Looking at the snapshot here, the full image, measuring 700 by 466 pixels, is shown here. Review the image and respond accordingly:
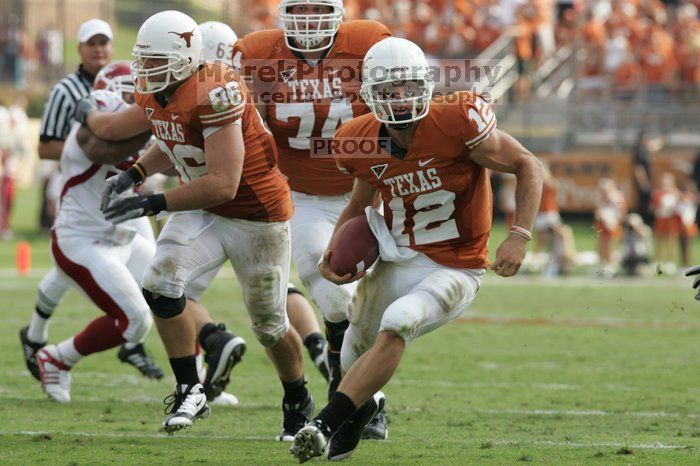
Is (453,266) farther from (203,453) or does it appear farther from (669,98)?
(669,98)

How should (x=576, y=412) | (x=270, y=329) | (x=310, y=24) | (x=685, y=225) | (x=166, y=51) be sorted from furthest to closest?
(x=685, y=225) < (x=576, y=412) < (x=310, y=24) < (x=270, y=329) < (x=166, y=51)

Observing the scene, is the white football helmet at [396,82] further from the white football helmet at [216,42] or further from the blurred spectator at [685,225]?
the blurred spectator at [685,225]

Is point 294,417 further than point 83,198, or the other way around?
point 83,198

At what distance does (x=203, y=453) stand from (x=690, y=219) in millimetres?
11229

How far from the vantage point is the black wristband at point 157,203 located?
477 cm

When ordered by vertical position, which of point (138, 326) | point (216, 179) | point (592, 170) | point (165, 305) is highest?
point (216, 179)

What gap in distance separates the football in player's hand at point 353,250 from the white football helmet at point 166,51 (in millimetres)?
926

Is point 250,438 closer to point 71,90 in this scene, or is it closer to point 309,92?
point 309,92

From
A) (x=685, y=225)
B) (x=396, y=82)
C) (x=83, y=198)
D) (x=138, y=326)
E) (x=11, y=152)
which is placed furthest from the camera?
(x=11, y=152)

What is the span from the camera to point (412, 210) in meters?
4.71

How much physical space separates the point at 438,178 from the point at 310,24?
1.43m

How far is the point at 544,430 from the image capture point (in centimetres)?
542

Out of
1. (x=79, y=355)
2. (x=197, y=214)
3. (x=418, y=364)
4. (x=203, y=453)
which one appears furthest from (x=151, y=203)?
(x=418, y=364)

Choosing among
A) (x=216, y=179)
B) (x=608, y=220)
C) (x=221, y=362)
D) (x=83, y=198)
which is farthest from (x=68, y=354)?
(x=608, y=220)
